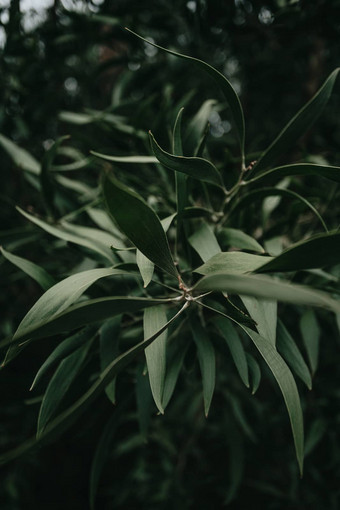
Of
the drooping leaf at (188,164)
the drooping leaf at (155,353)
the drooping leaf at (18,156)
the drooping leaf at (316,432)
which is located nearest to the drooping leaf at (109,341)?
the drooping leaf at (155,353)

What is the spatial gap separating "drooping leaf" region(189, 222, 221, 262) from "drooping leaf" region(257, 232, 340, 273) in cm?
16

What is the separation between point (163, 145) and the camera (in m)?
0.76

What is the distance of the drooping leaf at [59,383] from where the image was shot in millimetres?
470

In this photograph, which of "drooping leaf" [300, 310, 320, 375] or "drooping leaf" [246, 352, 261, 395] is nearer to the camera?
"drooping leaf" [246, 352, 261, 395]

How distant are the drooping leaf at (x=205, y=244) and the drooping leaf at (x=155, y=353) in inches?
3.7

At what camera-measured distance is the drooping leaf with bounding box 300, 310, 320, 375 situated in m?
0.62

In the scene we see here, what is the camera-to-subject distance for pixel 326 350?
1.31 m

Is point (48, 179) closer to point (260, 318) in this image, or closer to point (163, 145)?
point (163, 145)

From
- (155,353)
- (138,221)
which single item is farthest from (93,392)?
(138,221)

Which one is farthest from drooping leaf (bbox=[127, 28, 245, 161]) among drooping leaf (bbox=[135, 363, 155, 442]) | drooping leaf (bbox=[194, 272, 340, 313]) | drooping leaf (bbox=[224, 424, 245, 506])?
drooping leaf (bbox=[224, 424, 245, 506])

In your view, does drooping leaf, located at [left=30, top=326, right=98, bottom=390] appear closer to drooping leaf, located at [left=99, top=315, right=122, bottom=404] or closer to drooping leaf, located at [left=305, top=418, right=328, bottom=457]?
drooping leaf, located at [left=99, top=315, right=122, bottom=404]

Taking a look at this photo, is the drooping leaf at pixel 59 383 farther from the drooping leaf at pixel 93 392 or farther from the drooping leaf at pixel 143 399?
the drooping leaf at pixel 143 399

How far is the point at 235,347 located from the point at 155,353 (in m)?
0.14

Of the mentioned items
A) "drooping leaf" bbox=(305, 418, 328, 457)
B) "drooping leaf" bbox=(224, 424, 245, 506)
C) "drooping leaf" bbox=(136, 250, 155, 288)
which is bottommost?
"drooping leaf" bbox=(305, 418, 328, 457)
